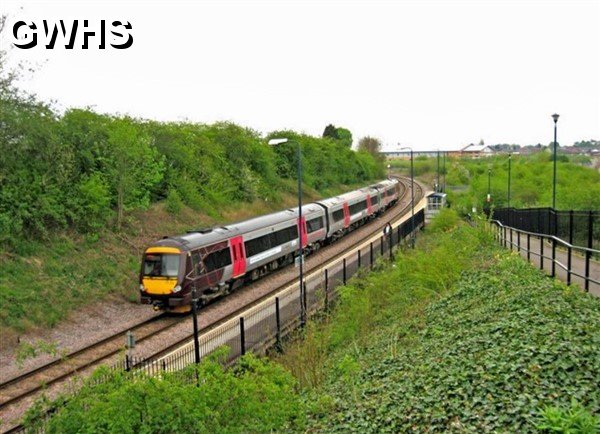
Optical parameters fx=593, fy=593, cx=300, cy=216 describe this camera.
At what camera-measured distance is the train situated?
2047 cm

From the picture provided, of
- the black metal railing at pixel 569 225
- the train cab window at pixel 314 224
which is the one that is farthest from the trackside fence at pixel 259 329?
the black metal railing at pixel 569 225

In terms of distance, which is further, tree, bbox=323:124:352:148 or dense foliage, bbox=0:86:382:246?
tree, bbox=323:124:352:148

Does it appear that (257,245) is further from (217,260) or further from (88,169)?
(88,169)

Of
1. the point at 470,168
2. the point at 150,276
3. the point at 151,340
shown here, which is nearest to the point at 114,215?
the point at 150,276

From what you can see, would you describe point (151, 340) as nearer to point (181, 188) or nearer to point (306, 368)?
point (306, 368)

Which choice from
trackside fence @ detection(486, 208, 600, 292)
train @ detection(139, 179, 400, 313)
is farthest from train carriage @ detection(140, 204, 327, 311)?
trackside fence @ detection(486, 208, 600, 292)

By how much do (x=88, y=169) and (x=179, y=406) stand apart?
22.9 meters

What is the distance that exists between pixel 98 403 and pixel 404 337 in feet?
23.6

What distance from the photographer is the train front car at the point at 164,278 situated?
66.6 ft

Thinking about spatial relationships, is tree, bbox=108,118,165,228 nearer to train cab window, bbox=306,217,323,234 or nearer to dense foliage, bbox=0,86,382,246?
dense foliage, bbox=0,86,382,246

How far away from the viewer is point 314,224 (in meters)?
34.0

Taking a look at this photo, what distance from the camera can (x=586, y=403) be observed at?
22.9 ft

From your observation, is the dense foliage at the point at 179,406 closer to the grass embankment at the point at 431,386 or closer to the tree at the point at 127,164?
the grass embankment at the point at 431,386

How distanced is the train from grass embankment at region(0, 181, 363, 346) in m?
2.90
